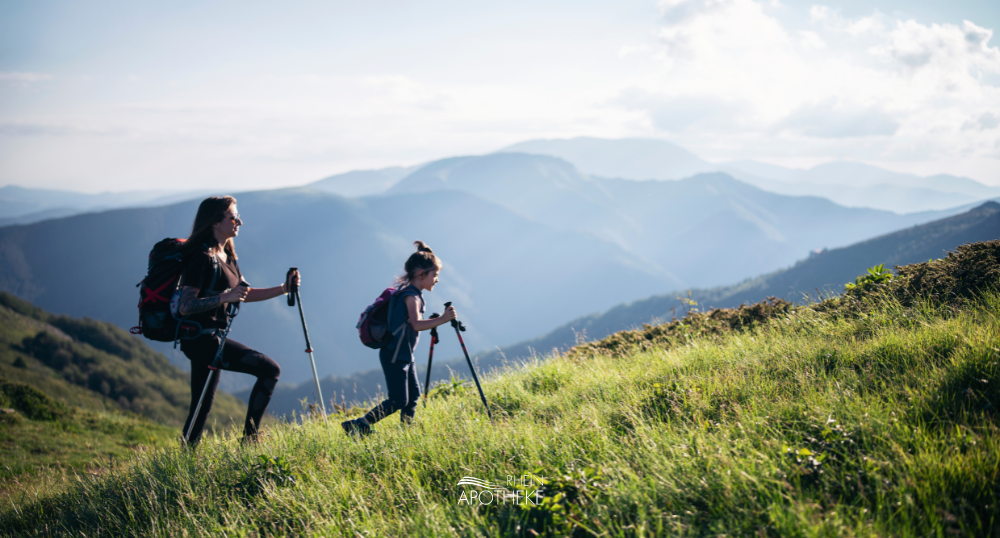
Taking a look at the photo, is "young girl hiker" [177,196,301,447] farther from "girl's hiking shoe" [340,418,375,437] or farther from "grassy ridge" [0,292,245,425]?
"grassy ridge" [0,292,245,425]

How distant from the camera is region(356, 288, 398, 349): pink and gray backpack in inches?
189

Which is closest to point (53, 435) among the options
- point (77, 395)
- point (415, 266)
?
point (415, 266)

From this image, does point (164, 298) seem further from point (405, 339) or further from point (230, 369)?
point (405, 339)

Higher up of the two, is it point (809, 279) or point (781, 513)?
point (781, 513)

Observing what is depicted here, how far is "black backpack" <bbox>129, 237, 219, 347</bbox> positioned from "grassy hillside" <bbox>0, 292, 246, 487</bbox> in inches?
39.9

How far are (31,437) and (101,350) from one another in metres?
98.3

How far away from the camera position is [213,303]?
176 inches

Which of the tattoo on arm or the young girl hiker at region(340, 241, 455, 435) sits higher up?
the tattoo on arm

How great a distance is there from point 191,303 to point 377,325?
1.69 m

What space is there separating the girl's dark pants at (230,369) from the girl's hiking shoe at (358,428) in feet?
2.87

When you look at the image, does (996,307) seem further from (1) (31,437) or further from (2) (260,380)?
(1) (31,437)

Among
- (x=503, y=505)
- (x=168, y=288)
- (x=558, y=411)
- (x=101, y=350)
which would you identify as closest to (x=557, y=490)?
(x=503, y=505)

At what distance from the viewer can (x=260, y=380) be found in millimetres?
4785

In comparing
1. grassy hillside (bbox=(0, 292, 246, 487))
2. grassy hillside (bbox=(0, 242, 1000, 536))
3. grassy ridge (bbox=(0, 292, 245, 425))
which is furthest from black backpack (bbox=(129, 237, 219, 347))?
grassy ridge (bbox=(0, 292, 245, 425))
